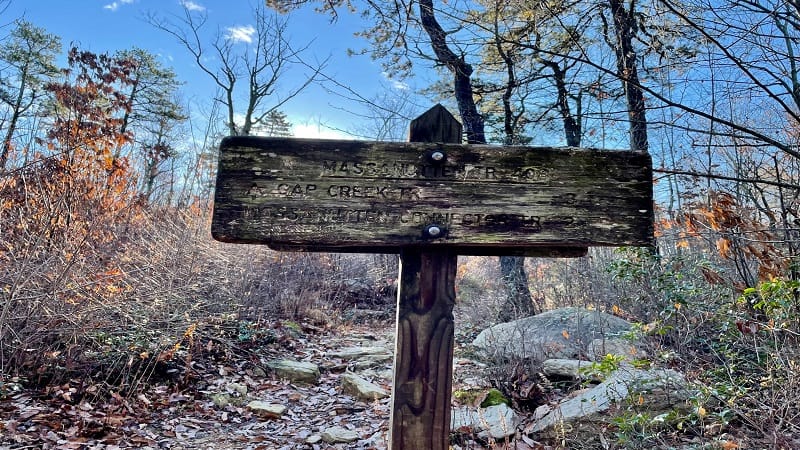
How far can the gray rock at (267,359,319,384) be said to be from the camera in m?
5.61

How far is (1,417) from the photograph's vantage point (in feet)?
12.0

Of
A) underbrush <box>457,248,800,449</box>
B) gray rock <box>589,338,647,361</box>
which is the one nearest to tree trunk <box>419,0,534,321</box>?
underbrush <box>457,248,800,449</box>

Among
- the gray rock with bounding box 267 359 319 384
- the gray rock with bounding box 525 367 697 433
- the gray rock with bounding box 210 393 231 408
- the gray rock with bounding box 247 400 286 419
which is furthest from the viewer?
the gray rock with bounding box 267 359 319 384

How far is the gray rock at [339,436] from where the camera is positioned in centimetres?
393

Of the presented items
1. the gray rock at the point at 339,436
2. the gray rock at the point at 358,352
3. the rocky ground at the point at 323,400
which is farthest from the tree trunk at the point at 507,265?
the gray rock at the point at 339,436

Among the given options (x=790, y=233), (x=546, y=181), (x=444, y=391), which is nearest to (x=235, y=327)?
(x=444, y=391)

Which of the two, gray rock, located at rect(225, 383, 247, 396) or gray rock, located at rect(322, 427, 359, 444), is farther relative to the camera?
gray rock, located at rect(225, 383, 247, 396)

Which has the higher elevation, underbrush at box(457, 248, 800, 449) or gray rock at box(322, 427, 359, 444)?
underbrush at box(457, 248, 800, 449)

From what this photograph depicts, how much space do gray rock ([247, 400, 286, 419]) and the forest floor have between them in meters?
0.05

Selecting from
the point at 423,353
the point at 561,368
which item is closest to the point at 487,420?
the point at 561,368

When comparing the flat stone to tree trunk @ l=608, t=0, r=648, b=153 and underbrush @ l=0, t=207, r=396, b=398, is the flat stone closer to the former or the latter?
tree trunk @ l=608, t=0, r=648, b=153

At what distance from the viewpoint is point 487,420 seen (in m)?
3.74

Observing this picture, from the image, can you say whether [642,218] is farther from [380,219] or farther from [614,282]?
[614,282]

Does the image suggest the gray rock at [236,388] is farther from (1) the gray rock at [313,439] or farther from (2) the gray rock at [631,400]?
(2) the gray rock at [631,400]
